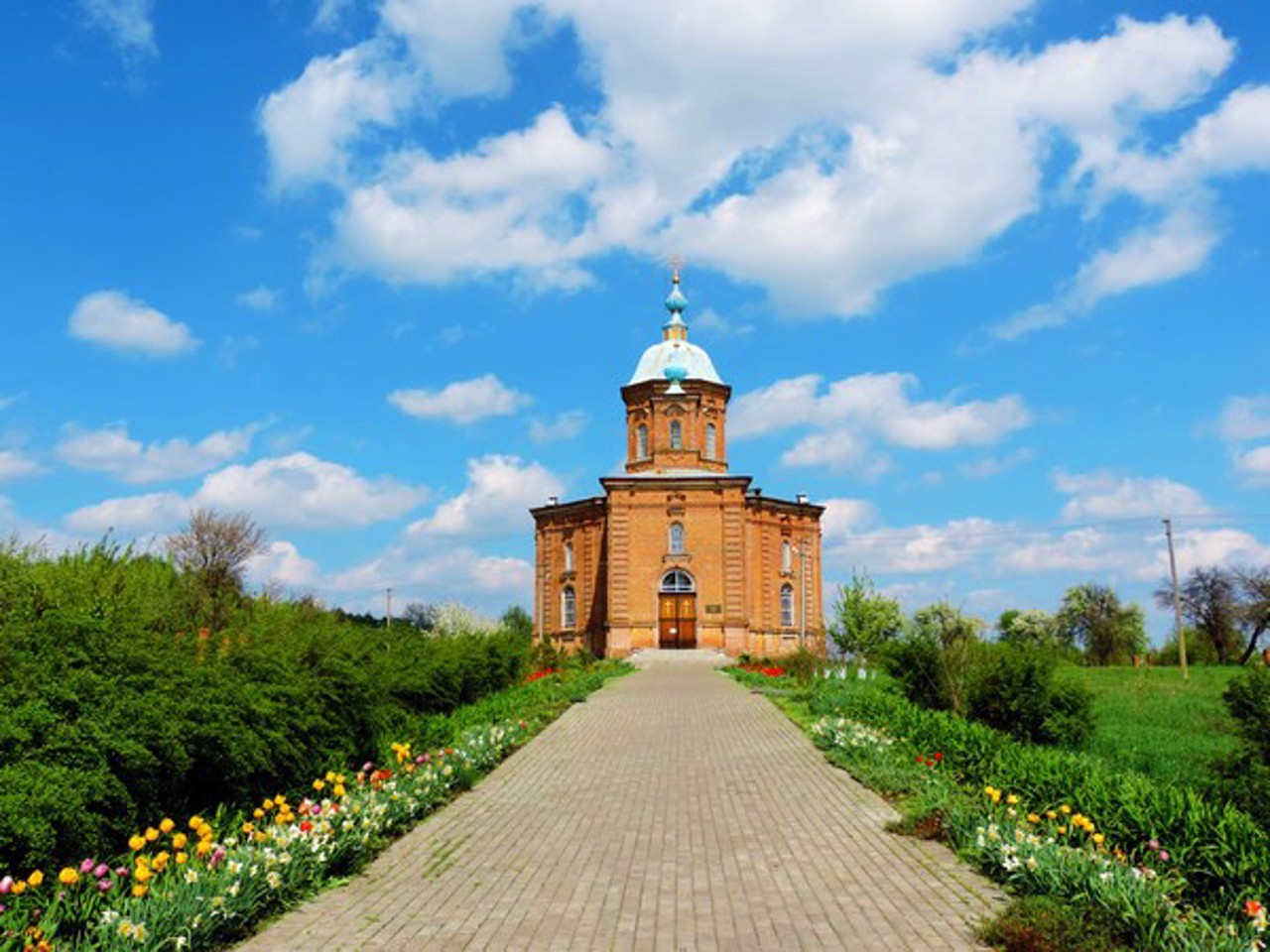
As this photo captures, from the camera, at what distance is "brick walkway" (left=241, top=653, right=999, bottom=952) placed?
595 centimetres

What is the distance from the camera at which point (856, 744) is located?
12.9 m

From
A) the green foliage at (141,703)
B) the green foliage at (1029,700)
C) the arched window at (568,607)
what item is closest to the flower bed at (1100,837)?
the green foliage at (1029,700)

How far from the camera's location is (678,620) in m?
44.3

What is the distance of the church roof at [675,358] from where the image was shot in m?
48.9

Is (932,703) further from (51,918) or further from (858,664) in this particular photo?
(51,918)

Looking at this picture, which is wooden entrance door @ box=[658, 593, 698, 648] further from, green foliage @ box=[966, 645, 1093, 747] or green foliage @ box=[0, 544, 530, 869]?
green foliage @ box=[0, 544, 530, 869]

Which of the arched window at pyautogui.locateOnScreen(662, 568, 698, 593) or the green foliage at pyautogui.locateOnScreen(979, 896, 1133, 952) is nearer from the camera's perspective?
the green foliage at pyautogui.locateOnScreen(979, 896, 1133, 952)

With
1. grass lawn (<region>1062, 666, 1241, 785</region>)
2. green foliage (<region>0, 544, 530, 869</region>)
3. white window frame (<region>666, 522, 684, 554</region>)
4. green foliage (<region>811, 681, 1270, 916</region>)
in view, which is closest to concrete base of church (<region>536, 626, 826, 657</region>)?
white window frame (<region>666, 522, 684, 554</region>)

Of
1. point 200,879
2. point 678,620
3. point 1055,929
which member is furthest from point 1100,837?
point 678,620

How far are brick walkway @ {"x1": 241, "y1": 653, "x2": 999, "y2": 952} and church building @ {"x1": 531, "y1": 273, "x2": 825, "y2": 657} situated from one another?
30.9m

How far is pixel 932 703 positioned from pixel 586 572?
3030 cm

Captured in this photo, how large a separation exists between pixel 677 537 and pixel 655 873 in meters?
37.4

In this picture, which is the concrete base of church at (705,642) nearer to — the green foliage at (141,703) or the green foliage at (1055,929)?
the green foliage at (141,703)

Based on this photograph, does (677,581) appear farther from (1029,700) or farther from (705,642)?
(1029,700)
